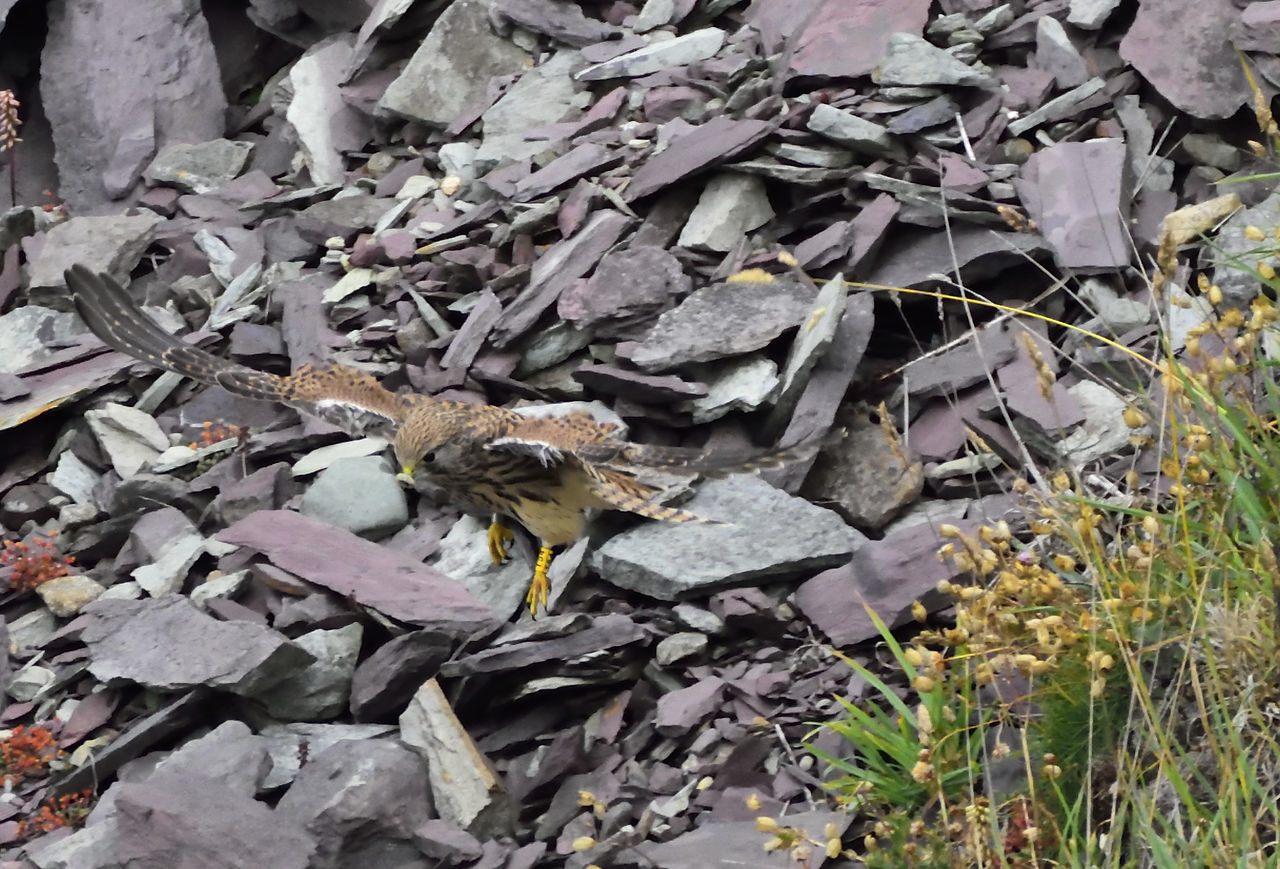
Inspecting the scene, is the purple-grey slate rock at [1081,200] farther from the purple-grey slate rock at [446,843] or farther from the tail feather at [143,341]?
the tail feather at [143,341]

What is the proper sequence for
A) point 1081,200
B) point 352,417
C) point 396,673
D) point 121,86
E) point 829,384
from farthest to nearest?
point 121,86 < point 352,417 < point 1081,200 < point 829,384 < point 396,673

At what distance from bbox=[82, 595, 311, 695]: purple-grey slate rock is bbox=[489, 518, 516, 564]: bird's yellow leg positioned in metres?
1.11

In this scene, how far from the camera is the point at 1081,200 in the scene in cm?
609

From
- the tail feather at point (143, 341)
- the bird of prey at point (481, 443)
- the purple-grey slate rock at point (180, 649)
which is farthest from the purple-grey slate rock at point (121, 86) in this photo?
the purple-grey slate rock at point (180, 649)

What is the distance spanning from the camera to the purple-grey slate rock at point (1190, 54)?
6.33 meters

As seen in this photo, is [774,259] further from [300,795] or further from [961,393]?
[300,795]

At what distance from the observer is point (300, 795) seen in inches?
187

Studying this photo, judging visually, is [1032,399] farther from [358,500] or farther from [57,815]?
[57,815]

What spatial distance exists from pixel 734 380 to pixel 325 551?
1.84m

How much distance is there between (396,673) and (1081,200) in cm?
347

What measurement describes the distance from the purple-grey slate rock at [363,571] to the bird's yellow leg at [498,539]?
1.12 feet

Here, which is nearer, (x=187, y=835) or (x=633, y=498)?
(x=187, y=835)

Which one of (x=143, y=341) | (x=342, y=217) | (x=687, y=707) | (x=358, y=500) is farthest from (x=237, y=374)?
(x=687, y=707)

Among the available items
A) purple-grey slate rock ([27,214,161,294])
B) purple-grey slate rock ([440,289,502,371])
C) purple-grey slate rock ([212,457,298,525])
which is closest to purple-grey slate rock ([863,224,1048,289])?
purple-grey slate rock ([440,289,502,371])
